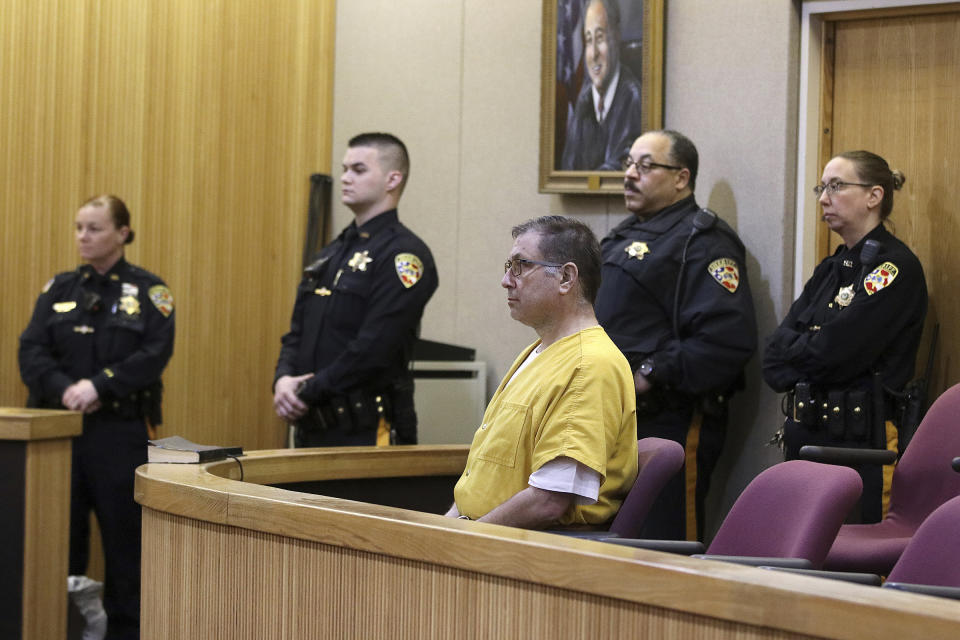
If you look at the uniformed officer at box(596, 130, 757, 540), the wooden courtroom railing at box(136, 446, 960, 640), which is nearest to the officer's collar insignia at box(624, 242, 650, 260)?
the uniformed officer at box(596, 130, 757, 540)

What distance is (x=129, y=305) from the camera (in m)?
4.68

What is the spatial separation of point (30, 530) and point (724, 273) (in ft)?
7.49

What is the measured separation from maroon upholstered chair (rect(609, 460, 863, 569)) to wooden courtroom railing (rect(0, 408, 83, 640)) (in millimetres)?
2080

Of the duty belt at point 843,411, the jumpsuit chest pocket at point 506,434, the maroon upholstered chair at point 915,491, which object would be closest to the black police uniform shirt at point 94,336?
the jumpsuit chest pocket at point 506,434

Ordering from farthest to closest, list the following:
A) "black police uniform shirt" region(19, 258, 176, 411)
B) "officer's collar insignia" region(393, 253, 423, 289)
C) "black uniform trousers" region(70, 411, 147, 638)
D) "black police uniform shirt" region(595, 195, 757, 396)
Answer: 1. "black police uniform shirt" region(19, 258, 176, 411)
2. "black uniform trousers" region(70, 411, 147, 638)
3. "officer's collar insignia" region(393, 253, 423, 289)
4. "black police uniform shirt" region(595, 195, 757, 396)

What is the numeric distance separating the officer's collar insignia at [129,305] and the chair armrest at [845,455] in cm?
255

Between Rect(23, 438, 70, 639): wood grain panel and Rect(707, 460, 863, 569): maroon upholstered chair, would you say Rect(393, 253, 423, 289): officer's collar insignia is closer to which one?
Rect(23, 438, 70, 639): wood grain panel

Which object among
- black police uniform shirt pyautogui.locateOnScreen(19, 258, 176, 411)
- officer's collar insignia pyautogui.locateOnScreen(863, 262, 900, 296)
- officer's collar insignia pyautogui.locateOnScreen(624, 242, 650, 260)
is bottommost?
black police uniform shirt pyautogui.locateOnScreen(19, 258, 176, 411)

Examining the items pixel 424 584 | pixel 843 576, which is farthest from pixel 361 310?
pixel 843 576

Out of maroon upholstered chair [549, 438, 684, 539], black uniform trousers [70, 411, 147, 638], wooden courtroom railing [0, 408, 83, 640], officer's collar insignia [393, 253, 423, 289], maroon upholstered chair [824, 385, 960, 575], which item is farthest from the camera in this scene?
black uniform trousers [70, 411, 147, 638]

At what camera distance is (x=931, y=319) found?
4152 millimetres

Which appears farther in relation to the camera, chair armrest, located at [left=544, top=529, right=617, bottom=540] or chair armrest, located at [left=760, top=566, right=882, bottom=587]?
chair armrest, located at [left=544, top=529, right=617, bottom=540]

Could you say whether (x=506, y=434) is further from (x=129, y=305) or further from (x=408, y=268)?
(x=129, y=305)

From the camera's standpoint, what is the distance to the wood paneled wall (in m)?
4.95
